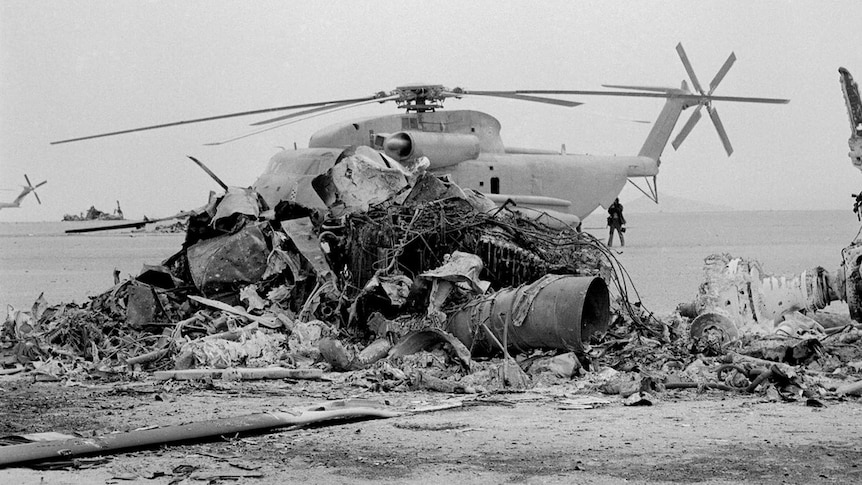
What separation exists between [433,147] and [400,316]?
25.9 feet

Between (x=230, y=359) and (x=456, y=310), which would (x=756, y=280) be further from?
(x=230, y=359)

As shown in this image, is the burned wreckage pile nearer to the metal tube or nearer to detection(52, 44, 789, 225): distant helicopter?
the metal tube

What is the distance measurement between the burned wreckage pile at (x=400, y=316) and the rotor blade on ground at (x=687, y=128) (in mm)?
14753

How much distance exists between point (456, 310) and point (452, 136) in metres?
8.89

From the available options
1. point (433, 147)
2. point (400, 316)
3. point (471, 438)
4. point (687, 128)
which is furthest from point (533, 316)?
point (687, 128)

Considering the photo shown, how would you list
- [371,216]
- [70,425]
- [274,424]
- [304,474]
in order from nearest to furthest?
1. [304,474]
2. [274,424]
3. [70,425]
4. [371,216]

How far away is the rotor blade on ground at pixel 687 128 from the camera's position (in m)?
24.9

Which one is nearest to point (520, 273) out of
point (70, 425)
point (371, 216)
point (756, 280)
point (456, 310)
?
point (456, 310)

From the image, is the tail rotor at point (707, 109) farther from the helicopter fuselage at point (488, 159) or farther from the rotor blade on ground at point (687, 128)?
the helicopter fuselage at point (488, 159)

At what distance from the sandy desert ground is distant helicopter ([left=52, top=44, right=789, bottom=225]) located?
6.38 m

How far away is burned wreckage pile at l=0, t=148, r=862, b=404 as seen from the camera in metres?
7.72

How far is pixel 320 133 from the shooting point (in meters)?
16.7

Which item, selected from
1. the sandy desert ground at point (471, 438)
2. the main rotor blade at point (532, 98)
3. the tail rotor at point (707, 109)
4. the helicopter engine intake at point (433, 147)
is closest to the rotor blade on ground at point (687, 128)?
the tail rotor at point (707, 109)

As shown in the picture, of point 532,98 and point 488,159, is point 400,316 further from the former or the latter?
point 488,159
